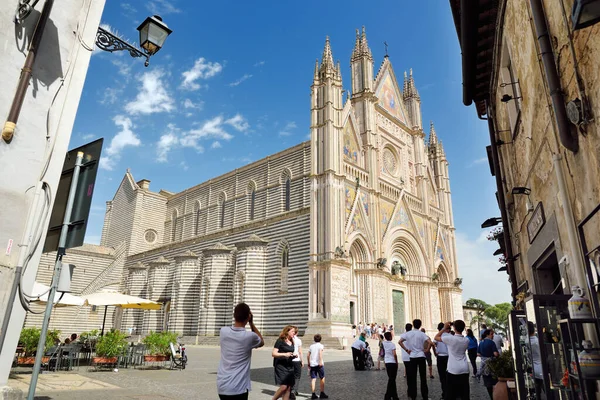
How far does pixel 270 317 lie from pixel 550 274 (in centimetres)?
2036

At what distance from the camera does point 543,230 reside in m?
5.43

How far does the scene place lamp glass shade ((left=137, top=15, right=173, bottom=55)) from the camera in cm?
534

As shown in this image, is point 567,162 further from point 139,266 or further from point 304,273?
point 139,266

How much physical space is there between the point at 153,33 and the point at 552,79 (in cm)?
471

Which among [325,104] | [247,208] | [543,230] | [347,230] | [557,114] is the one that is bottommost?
[543,230]

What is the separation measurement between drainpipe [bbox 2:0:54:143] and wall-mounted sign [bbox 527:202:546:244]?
6637mm

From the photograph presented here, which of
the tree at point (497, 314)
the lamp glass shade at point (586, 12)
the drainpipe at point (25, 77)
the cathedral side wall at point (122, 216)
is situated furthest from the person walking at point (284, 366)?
the tree at point (497, 314)

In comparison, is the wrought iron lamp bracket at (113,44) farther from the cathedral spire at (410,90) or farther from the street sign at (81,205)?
the cathedral spire at (410,90)

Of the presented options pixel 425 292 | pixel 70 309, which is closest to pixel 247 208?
pixel 425 292

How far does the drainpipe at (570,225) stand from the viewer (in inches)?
152

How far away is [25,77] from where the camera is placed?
4.84m

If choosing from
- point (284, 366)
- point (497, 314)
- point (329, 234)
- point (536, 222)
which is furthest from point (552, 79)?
point (497, 314)

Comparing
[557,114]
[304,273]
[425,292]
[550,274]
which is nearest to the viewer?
[557,114]

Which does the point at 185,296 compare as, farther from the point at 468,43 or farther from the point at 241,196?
the point at 468,43
